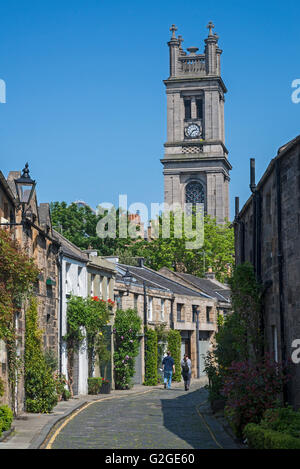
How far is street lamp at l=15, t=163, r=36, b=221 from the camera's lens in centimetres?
2275

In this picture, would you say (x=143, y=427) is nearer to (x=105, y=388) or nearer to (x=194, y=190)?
(x=105, y=388)

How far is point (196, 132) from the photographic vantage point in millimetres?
107062

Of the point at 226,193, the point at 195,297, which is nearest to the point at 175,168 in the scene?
the point at 226,193

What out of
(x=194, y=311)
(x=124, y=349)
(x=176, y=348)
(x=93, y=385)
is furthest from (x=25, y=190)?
(x=194, y=311)

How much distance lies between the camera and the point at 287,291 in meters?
19.0

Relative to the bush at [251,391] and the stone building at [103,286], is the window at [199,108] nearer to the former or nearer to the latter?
the stone building at [103,286]

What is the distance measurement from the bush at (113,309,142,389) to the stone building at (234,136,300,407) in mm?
18059

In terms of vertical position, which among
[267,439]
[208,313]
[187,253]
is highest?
[187,253]

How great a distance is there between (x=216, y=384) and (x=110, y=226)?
160 ft

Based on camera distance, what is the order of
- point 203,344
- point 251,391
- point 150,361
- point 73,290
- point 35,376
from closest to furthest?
point 251,391 → point 35,376 → point 73,290 → point 150,361 → point 203,344

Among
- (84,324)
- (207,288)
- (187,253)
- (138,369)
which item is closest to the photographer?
(84,324)

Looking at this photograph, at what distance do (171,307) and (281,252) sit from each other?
3101 cm

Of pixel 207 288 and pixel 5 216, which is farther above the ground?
pixel 5 216
